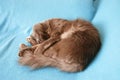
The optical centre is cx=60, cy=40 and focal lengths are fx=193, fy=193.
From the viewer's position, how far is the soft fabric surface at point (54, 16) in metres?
1.10

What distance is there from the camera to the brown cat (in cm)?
119

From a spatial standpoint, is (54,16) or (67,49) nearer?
(67,49)

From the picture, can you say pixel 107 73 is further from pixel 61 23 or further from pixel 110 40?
pixel 61 23

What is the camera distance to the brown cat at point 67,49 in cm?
119

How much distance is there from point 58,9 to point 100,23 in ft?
1.39

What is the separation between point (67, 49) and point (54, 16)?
571 mm

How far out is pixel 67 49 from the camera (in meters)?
1.21

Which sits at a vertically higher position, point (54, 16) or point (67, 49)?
point (54, 16)

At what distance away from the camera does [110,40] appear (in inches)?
46.2

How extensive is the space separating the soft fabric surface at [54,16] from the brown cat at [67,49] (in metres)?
0.05

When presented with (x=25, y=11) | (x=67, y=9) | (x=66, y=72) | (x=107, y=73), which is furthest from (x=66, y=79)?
(x=25, y=11)

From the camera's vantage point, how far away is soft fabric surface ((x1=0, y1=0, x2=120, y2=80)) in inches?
43.2

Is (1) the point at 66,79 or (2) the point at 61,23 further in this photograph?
(2) the point at 61,23

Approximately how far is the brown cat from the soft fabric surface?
0.05 m
